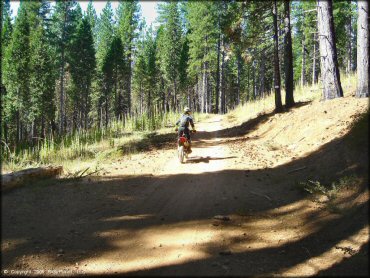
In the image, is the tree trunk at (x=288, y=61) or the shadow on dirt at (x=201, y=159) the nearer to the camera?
the shadow on dirt at (x=201, y=159)

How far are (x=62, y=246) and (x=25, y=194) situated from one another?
9.65ft

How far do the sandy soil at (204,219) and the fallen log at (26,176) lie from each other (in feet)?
0.75

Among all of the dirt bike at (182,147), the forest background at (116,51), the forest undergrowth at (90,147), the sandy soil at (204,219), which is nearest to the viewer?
the sandy soil at (204,219)

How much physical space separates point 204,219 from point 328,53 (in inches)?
384

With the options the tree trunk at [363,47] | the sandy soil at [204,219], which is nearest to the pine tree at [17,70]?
the sandy soil at [204,219]

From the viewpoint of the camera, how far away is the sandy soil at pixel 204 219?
503 cm

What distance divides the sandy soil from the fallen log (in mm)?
228

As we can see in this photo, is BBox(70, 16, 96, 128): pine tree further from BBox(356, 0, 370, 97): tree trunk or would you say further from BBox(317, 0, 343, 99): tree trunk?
BBox(356, 0, 370, 97): tree trunk

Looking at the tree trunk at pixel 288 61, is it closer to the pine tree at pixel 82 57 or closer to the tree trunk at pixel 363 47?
the tree trunk at pixel 363 47

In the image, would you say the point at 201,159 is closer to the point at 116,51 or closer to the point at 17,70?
the point at 17,70

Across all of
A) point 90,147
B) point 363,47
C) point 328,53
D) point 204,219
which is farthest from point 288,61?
point 204,219

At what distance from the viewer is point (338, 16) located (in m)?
33.8

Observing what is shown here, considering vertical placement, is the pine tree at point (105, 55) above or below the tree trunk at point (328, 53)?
above

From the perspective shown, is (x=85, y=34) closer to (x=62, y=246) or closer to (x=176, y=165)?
(x=176, y=165)
